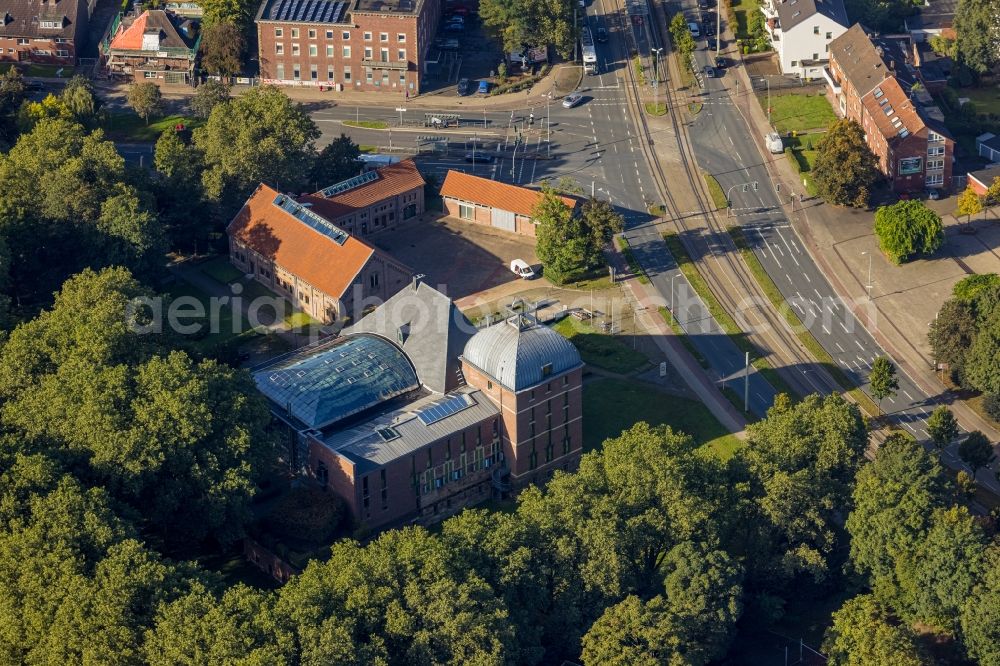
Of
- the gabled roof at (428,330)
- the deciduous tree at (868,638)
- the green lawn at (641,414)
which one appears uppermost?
the gabled roof at (428,330)

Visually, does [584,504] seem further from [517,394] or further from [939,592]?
[939,592]

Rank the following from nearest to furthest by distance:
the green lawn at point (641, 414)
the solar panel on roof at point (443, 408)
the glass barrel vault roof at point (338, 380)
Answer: the solar panel on roof at point (443, 408) → the glass barrel vault roof at point (338, 380) → the green lawn at point (641, 414)

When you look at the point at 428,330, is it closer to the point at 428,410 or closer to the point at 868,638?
the point at 428,410

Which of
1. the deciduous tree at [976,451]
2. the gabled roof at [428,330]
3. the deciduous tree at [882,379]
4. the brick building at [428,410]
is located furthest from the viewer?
the deciduous tree at [882,379]

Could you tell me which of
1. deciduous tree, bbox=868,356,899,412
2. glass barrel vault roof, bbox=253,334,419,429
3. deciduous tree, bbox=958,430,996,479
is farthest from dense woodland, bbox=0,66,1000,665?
deciduous tree, bbox=868,356,899,412

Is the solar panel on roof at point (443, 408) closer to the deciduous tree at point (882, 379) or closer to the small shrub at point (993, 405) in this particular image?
the deciduous tree at point (882, 379)

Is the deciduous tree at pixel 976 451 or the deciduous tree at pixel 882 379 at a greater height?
the deciduous tree at pixel 882 379

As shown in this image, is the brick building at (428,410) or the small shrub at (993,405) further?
the small shrub at (993,405)

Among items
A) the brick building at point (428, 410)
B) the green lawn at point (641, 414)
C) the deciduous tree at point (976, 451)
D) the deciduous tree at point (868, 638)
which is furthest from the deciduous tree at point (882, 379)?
the deciduous tree at point (868, 638)
